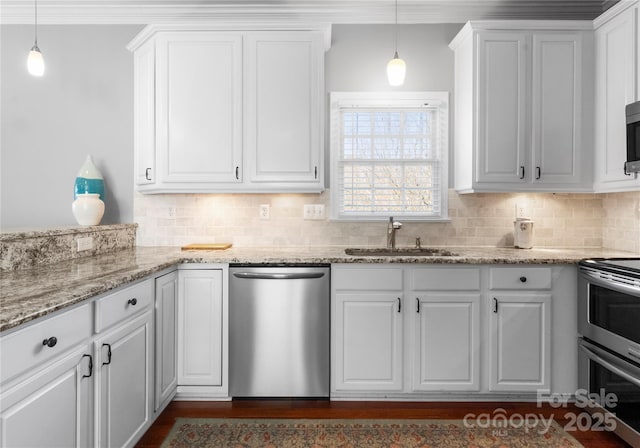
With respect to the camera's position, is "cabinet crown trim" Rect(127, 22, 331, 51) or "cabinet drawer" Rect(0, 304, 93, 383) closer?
"cabinet drawer" Rect(0, 304, 93, 383)

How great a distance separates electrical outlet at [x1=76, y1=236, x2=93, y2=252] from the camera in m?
2.59

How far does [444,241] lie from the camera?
329 cm

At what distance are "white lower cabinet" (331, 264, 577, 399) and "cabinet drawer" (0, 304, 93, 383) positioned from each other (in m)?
1.48

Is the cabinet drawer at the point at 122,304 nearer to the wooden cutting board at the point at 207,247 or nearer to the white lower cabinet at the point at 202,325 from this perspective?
the white lower cabinet at the point at 202,325

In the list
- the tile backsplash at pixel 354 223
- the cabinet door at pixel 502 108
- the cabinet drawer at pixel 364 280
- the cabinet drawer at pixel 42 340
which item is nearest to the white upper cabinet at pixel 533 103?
the cabinet door at pixel 502 108

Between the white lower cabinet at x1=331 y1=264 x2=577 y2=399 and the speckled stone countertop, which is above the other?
the speckled stone countertop

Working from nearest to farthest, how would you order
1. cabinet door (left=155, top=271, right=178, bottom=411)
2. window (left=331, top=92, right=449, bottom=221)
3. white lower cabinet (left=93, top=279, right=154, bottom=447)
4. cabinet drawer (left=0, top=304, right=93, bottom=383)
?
cabinet drawer (left=0, top=304, right=93, bottom=383)
white lower cabinet (left=93, top=279, right=154, bottom=447)
cabinet door (left=155, top=271, right=178, bottom=411)
window (left=331, top=92, right=449, bottom=221)

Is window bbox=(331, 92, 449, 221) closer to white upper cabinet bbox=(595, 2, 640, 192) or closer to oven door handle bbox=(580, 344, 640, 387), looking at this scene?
white upper cabinet bbox=(595, 2, 640, 192)

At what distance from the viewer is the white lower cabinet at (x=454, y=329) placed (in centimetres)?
258

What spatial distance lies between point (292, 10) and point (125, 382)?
289 cm

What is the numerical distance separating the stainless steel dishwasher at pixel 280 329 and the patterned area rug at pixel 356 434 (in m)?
0.26

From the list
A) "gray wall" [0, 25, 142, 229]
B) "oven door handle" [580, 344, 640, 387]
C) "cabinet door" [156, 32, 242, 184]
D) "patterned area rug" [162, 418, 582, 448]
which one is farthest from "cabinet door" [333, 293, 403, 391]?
"gray wall" [0, 25, 142, 229]

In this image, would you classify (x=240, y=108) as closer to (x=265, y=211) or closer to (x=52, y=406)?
(x=265, y=211)

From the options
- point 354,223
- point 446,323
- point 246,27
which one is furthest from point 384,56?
point 446,323
